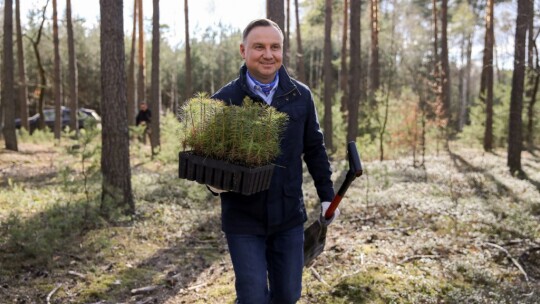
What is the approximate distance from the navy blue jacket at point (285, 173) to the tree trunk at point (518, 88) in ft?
33.3

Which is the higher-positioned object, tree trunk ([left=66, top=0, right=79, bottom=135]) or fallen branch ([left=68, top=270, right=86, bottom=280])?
tree trunk ([left=66, top=0, right=79, bottom=135])

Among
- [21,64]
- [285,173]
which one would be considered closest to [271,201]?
[285,173]

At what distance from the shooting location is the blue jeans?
2.57 meters

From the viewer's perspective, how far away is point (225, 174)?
2.44 m

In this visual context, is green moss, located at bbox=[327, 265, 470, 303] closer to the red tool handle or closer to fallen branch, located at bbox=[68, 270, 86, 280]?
the red tool handle

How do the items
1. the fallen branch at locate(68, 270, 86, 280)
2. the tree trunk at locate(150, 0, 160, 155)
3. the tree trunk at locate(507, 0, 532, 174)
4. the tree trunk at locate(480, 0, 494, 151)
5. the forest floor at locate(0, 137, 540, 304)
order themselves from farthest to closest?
the tree trunk at locate(480, 0, 494, 151) → the tree trunk at locate(150, 0, 160, 155) → the tree trunk at locate(507, 0, 532, 174) → the fallen branch at locate(68, 270, 86, 280) → the forest floor at locate(0, 137, 540, 304)

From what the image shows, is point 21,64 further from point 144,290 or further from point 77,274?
point 144,290

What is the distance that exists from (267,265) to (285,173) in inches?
23.5

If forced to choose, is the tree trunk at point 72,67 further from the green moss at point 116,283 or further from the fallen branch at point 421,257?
the fallen branch at point 421,257

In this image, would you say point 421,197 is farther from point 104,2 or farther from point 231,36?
point 231,36

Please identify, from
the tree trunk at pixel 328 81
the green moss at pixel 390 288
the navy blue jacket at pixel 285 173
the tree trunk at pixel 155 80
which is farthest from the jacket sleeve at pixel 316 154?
the tree trunk at pixel 328 81

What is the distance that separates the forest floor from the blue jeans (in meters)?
1.51

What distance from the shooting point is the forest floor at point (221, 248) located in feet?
14.7

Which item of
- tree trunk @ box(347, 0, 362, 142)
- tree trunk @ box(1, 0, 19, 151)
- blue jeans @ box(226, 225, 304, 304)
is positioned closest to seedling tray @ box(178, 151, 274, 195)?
blue jeans @ box(226, 225, 304, 304)
